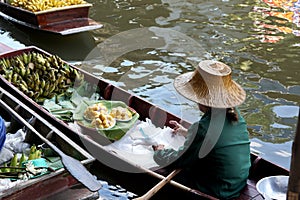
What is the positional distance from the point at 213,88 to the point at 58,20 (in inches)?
213

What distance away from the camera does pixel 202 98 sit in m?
3.66

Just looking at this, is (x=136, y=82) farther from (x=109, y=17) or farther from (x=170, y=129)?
(x=109, y=17)

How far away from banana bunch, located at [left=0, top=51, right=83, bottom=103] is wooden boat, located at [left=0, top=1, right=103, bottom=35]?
2.10m

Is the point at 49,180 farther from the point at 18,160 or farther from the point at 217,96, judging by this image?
the point at 217,96

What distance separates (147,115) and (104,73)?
2.41 meters

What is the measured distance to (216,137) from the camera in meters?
3.55

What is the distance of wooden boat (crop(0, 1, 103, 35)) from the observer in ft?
26.7

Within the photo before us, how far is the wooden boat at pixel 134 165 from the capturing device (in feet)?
13.0

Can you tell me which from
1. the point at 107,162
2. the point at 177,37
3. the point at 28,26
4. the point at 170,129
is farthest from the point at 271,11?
the point at 107,162

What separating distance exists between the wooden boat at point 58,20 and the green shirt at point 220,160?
16.1 feet

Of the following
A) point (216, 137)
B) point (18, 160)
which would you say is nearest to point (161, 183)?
point (216, 137)

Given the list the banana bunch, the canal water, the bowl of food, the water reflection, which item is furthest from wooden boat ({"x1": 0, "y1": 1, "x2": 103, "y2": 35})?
the water reflection

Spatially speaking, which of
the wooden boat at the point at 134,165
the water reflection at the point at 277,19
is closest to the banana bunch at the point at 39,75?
the wooden boat at the point at 134,165

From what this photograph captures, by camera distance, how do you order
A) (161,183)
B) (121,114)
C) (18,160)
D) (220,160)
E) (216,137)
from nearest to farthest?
(216,137) < (220,160) < (161,183) < (18,160) < (121,114)
